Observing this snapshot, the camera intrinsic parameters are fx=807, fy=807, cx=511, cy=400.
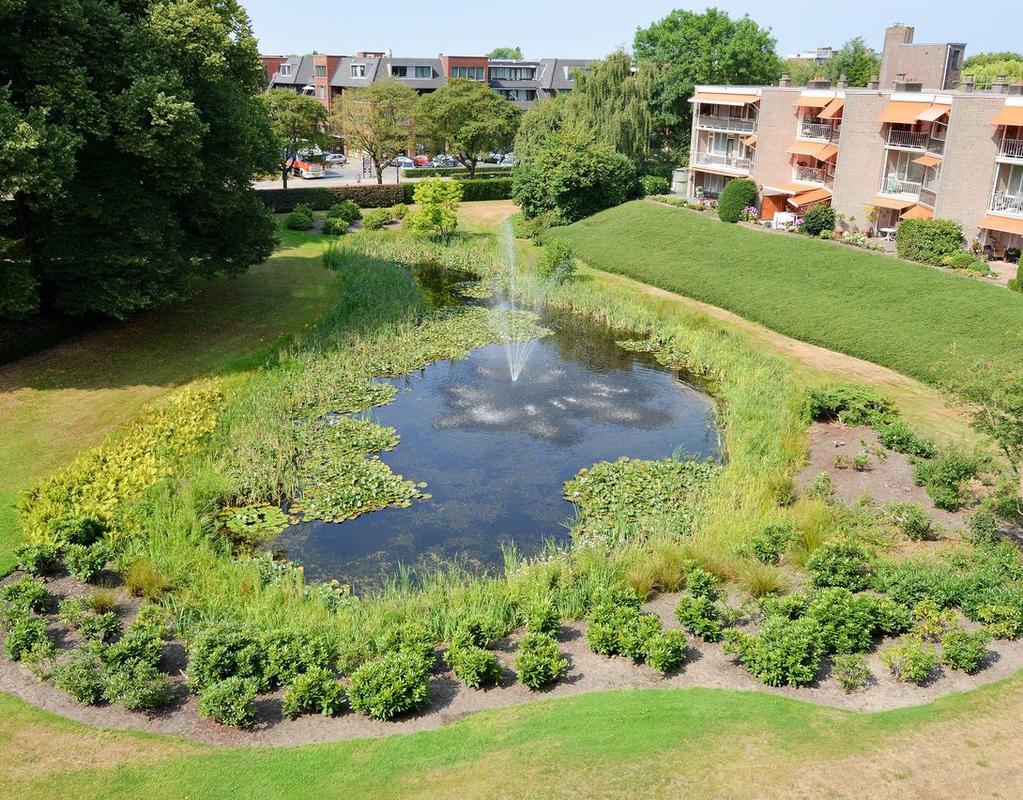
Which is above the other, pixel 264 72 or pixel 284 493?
pixel 264 72

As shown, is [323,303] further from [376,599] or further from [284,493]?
[376,599]

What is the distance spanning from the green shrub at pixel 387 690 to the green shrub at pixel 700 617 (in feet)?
14.7

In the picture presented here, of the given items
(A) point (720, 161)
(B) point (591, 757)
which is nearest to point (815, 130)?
(A) point (720, 161)

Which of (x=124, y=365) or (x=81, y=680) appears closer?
(x=81, y=680)

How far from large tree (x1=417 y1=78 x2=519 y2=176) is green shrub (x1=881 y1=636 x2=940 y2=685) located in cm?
5607

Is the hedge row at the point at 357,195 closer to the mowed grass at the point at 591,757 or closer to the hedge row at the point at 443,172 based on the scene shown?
the hedge row at the point at 443,172

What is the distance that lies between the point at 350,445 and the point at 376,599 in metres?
7.41

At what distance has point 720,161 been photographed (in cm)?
5481

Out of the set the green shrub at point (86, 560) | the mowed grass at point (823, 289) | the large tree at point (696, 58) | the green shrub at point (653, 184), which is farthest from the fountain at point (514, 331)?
the large tree at point (696, 58)

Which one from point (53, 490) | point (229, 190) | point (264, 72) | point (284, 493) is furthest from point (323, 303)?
point (53, 490)

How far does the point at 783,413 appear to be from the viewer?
74.0 feet

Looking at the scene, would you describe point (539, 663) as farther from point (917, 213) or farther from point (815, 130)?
point (815, 130)

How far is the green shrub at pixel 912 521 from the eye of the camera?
16.6 metres

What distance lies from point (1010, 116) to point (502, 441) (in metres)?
27.3
